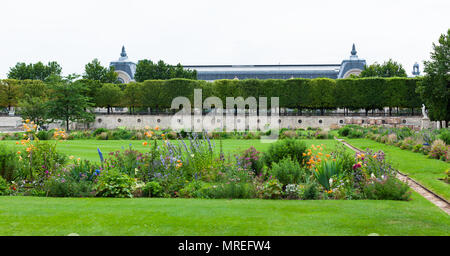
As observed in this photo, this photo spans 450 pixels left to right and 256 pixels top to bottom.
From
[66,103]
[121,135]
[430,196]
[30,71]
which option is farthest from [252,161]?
[30,71]

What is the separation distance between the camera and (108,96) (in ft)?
146

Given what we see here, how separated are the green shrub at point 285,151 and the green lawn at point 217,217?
305 cm

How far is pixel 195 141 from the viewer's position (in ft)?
29.6

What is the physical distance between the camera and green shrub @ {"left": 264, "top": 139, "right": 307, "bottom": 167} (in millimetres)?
9109

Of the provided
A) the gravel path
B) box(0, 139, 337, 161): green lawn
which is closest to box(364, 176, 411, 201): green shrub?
the gravel path

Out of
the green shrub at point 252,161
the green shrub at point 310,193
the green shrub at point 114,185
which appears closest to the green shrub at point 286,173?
the green shrub at point 310,193

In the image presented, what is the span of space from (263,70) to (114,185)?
220 ft

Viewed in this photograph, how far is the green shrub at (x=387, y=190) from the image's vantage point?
6312mm

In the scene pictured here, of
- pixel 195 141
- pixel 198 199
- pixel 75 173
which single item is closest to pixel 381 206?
pixel 198 199

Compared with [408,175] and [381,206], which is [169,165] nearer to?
[381,206]

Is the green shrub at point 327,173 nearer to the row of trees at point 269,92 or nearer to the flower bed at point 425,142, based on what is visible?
the flower bed at point 425,142

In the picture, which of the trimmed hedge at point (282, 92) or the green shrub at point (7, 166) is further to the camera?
the trimmed hedge at point (282, 92)

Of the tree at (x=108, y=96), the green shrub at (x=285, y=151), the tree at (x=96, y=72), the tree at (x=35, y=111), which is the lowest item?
the green shrub at (x=285, y=151)

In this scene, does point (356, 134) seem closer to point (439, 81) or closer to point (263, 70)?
point (439, 81)
